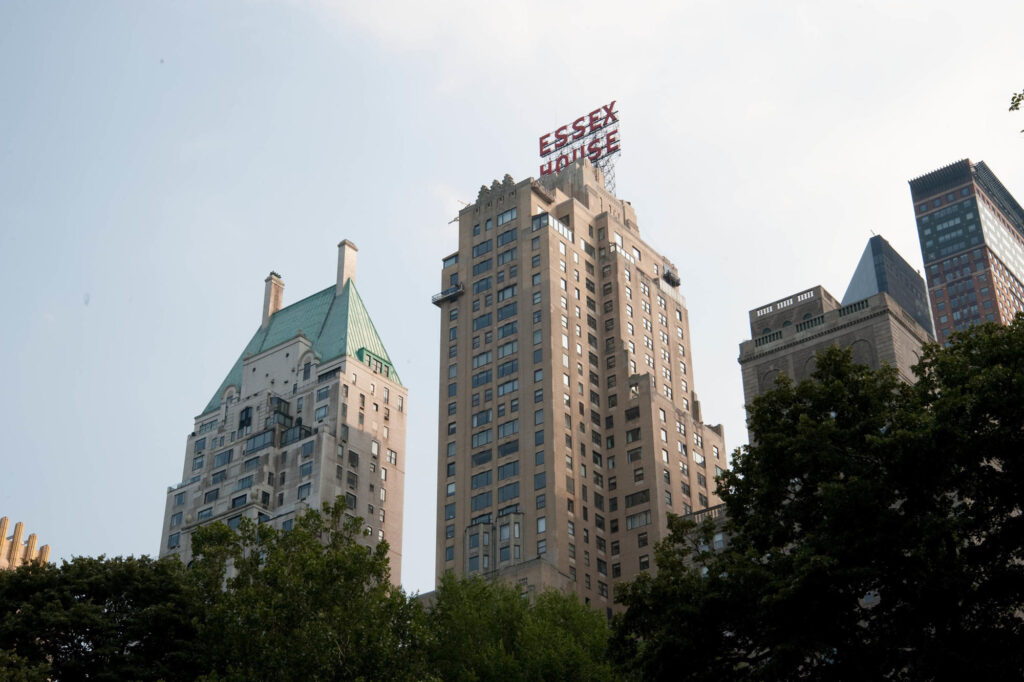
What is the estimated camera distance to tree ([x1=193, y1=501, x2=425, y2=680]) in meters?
46.9

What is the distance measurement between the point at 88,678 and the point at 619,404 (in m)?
81.8

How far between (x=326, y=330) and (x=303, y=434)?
55.4 ft

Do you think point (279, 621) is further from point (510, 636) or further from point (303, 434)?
point (303, 434)

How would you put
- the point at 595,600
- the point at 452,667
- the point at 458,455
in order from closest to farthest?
the point at 452,667, the point at 595,600, the point at 458,455

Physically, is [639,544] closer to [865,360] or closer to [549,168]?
[865,360]

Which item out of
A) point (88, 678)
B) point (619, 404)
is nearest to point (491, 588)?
point (88, 678)

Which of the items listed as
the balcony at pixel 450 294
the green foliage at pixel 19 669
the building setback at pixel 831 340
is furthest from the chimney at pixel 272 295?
the green foliage at pixel 19 669

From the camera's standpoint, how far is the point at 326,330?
155125 mm

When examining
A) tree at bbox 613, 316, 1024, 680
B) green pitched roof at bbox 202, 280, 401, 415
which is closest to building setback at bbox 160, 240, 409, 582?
green pitched roof at bbox 202, 280, 401, 415

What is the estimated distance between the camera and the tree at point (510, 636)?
2164 inches

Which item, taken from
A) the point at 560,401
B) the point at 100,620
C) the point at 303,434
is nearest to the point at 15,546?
the point at 303,434

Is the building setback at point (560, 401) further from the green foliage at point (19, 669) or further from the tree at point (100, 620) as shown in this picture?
the green foliage at point (19, 669)

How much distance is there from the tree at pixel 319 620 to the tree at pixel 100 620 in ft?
21.1

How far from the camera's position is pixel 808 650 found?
39.2 m
